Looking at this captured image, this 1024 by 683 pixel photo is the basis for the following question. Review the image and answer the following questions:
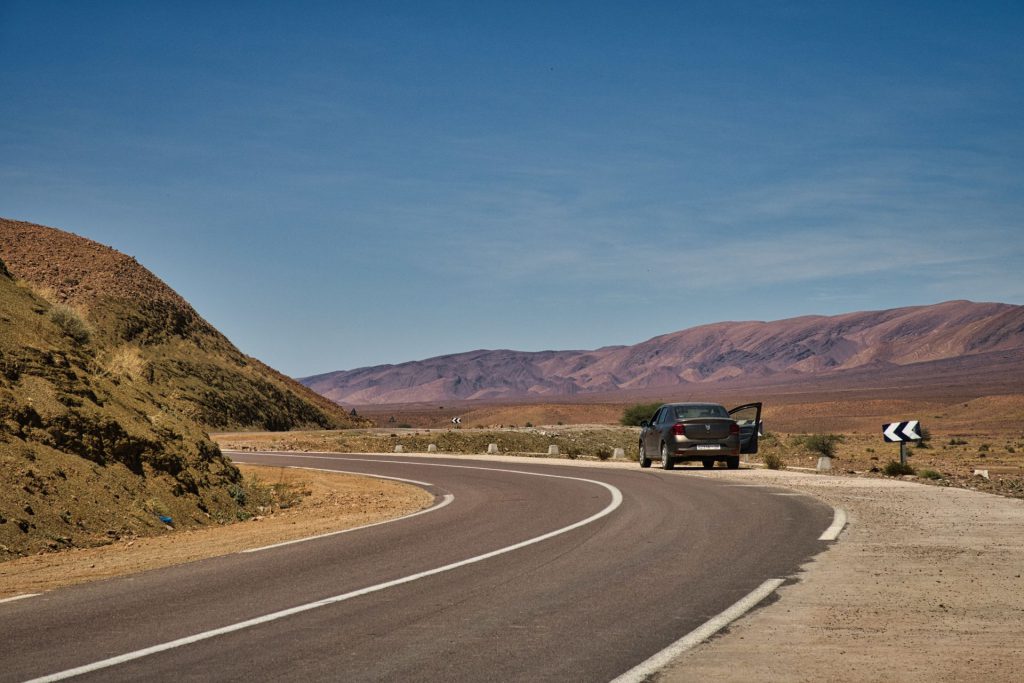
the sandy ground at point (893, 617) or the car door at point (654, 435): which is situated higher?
the car door at point (654, 435)

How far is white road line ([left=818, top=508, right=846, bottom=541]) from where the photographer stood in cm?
1284

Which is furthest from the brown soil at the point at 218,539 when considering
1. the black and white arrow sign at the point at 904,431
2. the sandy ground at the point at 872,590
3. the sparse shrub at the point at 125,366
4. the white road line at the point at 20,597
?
the black and white arrow sign at the point at 904,431

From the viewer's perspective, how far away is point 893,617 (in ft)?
26.2

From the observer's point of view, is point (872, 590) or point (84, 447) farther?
point (84, 447)

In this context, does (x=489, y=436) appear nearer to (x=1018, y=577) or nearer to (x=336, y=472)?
(x=336, y=472)

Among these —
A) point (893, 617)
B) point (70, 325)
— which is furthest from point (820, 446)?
point (893, 617)

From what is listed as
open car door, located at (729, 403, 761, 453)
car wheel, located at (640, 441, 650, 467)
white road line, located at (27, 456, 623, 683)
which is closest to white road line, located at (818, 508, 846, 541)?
white road line, located at (27, 456, 623, 683)

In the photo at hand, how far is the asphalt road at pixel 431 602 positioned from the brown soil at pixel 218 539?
69 centimetres

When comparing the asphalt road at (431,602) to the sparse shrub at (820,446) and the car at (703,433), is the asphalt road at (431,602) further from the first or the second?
the sparse shrub at (820,446)

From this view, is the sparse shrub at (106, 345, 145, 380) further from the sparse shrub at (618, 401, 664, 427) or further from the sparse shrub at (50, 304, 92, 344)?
the sparse shrub at (618, 401, 664, 427)

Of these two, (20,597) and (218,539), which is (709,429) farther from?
(20,597)

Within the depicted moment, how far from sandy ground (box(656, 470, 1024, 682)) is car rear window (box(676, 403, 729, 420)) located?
13.7 meters

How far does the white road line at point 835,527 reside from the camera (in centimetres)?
1284

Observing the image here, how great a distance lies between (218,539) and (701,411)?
16.5 metres
